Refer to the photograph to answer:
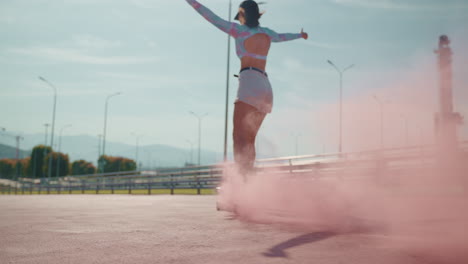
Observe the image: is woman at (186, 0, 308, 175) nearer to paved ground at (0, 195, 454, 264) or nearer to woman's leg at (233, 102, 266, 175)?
woman's leg at (233, 102, 266, 175)

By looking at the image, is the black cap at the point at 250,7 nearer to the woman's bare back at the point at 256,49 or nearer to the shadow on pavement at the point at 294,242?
the woman's bare back at the point at 256,49

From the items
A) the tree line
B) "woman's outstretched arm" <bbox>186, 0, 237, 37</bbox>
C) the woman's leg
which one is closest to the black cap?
"woman's outstretched arm" <bbox>186, 0, 237, 37</bbox>

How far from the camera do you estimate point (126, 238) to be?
3666 mm

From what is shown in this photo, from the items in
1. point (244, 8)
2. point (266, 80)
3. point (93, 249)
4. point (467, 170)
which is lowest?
point (93, 249)

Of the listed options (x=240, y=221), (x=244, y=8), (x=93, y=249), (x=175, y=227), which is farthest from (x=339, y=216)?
(x=244, y=8)

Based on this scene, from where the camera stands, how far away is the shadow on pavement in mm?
2834

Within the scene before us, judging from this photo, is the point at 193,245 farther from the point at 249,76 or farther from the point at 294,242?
the point at 249,76

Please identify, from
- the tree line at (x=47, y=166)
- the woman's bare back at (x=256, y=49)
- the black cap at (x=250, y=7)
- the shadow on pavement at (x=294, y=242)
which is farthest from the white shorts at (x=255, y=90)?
the tree line at (x=47, y=166)

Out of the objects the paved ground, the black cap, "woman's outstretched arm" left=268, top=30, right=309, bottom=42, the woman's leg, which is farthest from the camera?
"woman's outstretched arm" left=268, top=30, right=309, bottom=42

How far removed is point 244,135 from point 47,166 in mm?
138341

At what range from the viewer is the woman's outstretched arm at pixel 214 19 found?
6.43 meters

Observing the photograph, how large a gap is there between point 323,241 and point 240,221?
1662 mm

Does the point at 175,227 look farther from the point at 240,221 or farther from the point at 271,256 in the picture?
the point at 271,256

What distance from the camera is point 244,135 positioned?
243 inches
